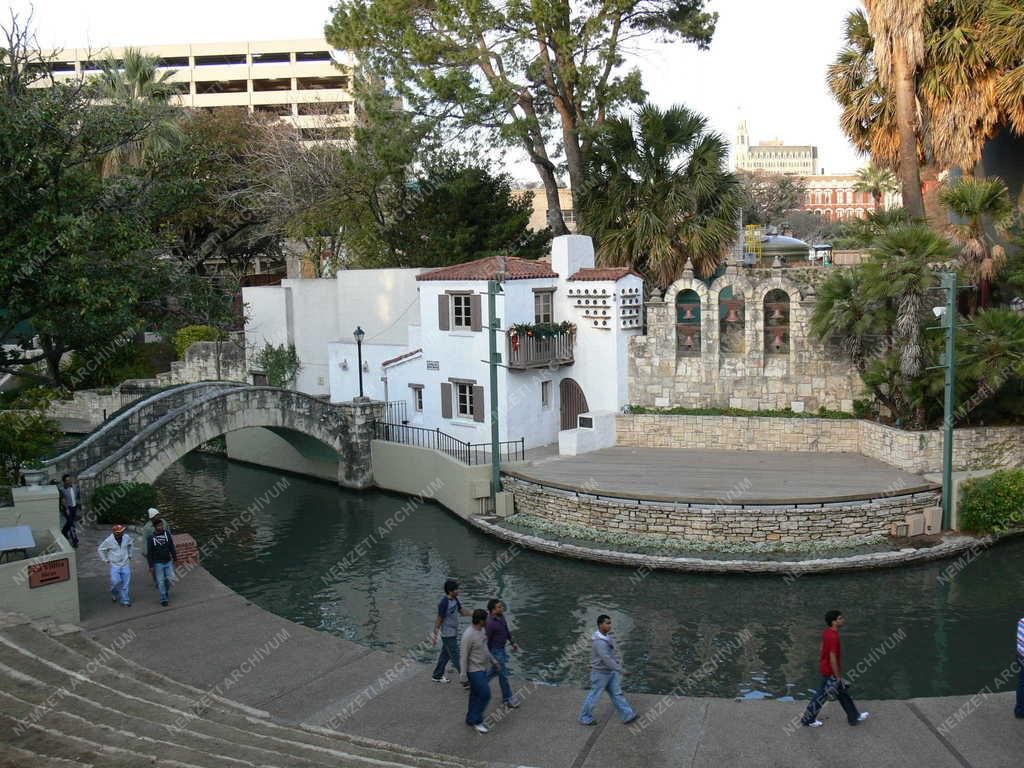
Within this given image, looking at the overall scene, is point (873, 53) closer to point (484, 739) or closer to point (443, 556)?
point (443, 556)

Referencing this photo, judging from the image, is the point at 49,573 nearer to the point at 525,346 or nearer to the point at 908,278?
the point at 525,346

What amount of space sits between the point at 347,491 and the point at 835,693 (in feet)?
72.6

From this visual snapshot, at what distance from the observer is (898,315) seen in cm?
2570

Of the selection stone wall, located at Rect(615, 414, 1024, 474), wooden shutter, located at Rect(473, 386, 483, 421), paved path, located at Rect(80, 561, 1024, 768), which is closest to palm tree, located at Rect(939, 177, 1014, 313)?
stone wall, located at Rect(615, 414, 1024, 474)

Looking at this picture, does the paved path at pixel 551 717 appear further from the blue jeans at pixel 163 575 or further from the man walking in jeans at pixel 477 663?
the blue jeans at pixel 163 575

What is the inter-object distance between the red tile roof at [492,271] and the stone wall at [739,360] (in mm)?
3606

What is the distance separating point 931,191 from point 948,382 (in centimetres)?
1030

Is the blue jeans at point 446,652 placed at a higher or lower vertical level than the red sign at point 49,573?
lower

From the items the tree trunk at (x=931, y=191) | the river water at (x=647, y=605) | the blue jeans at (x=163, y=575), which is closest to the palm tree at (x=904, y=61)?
the tree trunk at (x=931, y=191)

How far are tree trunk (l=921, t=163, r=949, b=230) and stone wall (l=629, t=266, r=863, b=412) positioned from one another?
4288mm

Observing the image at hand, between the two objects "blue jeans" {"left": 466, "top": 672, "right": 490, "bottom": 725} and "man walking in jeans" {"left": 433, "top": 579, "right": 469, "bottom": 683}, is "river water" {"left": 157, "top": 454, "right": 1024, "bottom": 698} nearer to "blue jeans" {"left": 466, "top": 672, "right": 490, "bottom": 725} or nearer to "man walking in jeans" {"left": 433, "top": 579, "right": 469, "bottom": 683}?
"man walking in jeans" {"left": 433, "top": 579, "right": 469, "bottom": 683}

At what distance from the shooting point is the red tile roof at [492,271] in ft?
98.4

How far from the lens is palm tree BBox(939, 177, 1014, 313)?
26.6 metres

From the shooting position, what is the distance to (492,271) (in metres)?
29.9
